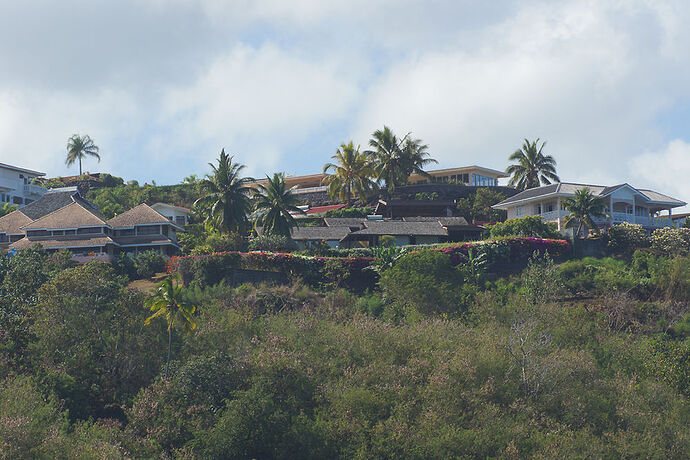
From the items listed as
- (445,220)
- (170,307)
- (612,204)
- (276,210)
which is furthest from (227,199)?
(612,204)

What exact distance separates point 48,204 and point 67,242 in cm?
1284

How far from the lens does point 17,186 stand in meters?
88.9

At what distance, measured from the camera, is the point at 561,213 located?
207 ft

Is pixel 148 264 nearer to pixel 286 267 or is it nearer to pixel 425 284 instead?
pixel 286 267

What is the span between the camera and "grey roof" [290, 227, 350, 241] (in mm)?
62213

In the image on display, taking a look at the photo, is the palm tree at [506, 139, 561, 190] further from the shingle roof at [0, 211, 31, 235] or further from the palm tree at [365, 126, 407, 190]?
the shingle roof at [0, 211, 31, 235]

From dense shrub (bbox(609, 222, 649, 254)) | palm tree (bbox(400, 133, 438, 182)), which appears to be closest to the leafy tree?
palm tree (bbox(400, 133, 438, 182))

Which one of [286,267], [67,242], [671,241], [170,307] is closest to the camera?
[170,307]

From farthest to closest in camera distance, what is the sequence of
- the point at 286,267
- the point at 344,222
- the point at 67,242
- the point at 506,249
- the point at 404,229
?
the point at 344,222, the point at 404,229, the point at 67,242, the point at 506,249, the point at 286,267

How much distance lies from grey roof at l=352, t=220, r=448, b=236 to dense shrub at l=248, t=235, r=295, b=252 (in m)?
5.83

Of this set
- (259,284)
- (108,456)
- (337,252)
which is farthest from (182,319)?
(337,252)

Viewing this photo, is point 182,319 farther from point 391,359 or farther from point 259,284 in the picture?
point 259,284

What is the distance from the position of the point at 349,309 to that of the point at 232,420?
50.5 ft

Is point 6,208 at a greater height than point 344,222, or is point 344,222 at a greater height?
point 6,208
